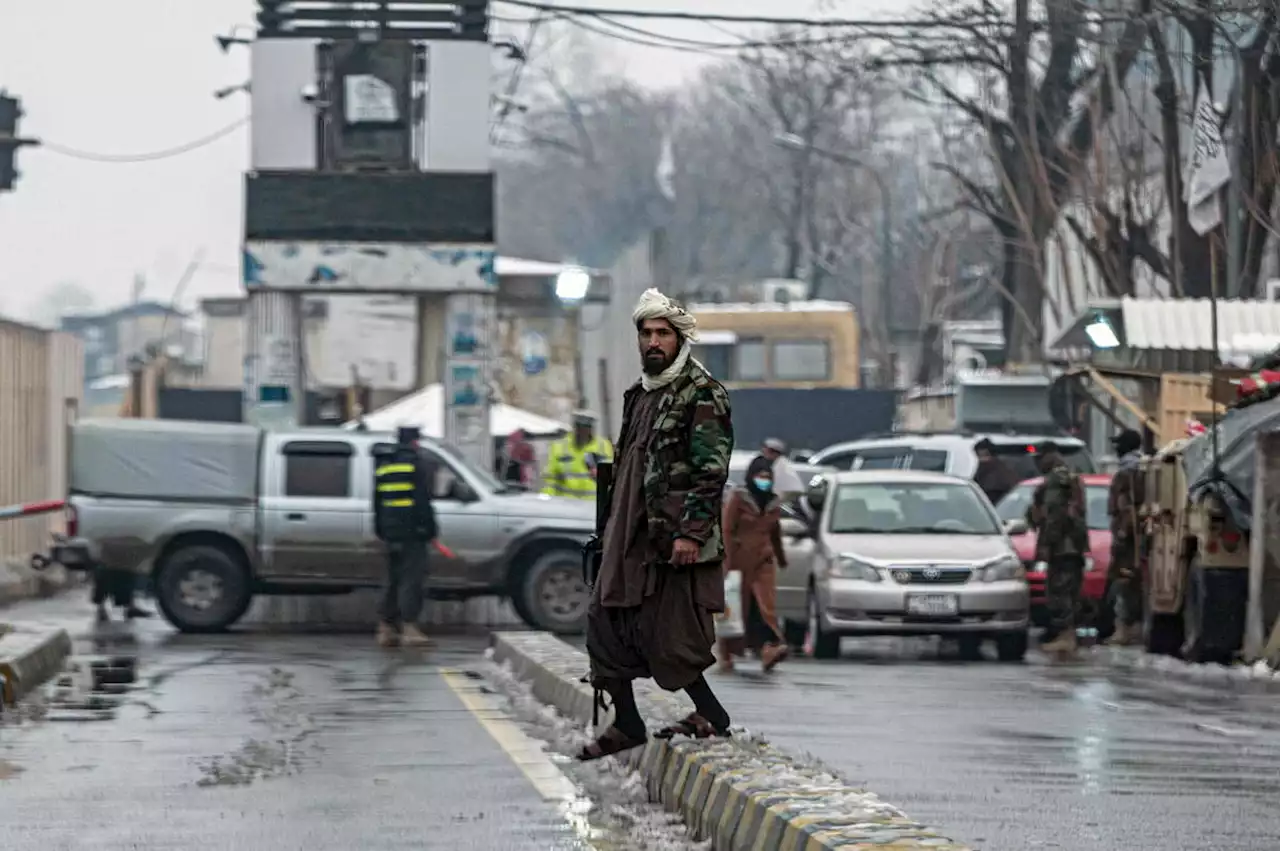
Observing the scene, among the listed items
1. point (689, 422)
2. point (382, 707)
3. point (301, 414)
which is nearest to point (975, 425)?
point (301, 414)

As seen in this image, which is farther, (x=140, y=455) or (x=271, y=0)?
(x=271, y=0)

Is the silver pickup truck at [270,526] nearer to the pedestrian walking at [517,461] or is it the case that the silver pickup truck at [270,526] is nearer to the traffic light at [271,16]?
the pedestrian walking at [517,461]

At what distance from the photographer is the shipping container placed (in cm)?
3075

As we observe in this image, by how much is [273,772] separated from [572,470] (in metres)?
14.7

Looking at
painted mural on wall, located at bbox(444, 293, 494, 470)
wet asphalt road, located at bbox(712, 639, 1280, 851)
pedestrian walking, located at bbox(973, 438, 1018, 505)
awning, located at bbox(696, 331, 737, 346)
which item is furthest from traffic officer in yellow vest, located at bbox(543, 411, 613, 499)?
awning, located at bbox(696, 331, 737, 346)

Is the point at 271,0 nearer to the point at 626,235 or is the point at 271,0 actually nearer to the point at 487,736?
the point at 487,736

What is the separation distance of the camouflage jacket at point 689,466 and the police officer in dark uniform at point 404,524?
11.8 meters

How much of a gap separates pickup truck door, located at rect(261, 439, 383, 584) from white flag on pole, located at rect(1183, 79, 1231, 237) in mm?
8491

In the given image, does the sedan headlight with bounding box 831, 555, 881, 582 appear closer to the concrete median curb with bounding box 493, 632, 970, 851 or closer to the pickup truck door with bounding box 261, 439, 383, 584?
the pickup truck door with bounding box 261, 439, 383, 584

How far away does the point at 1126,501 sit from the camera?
70.7 ft

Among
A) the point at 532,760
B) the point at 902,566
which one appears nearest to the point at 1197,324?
the point at 902,566

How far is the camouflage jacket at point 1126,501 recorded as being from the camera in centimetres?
2144

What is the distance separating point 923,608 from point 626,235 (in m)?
83.5

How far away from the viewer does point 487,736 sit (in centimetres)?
1270
